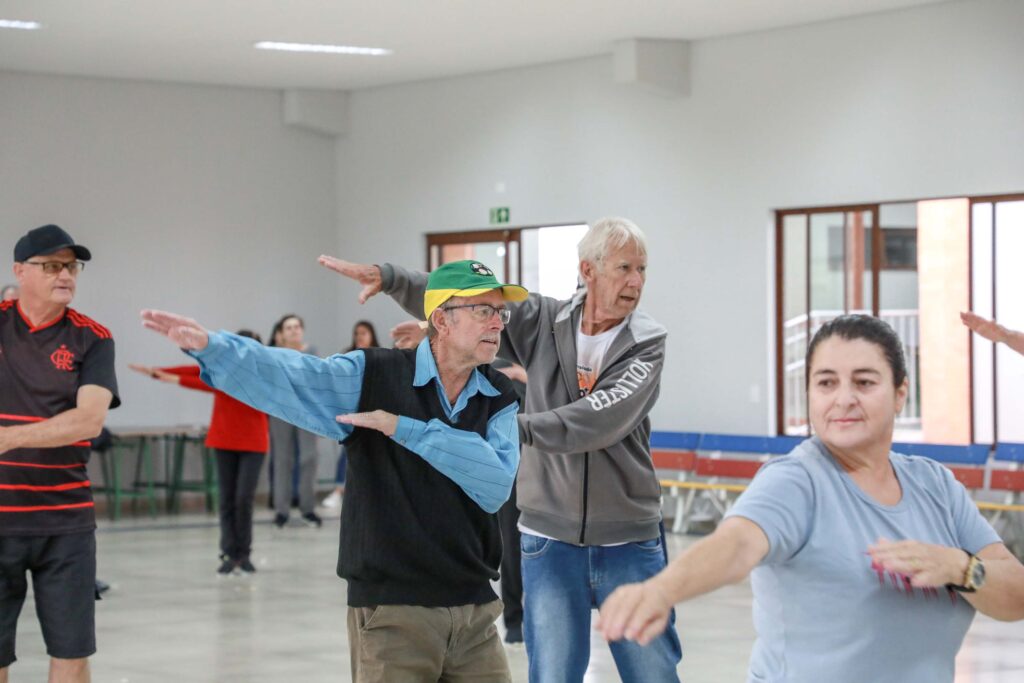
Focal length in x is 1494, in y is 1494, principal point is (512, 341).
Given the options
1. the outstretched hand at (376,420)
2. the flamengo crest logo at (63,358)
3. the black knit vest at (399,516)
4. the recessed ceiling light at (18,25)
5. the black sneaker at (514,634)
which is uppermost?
the recessed ceiling light at (18,25)

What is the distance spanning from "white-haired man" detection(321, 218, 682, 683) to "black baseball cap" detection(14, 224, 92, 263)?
106 centimetres

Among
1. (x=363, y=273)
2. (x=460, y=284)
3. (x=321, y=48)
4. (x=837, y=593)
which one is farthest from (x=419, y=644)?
(x=321, y=48)

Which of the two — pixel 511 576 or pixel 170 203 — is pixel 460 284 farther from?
pixel 170 203

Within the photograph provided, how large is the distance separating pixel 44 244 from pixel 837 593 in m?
3.34

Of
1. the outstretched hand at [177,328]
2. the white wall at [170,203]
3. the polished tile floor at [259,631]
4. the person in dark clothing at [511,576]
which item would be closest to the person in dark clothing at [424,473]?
the outstretched hand at [177,328]

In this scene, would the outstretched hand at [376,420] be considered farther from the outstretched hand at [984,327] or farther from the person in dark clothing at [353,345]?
the person in dark clothing at [353,345]

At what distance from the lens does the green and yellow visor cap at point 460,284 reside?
3.66m

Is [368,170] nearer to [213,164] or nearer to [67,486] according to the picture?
[213,164]

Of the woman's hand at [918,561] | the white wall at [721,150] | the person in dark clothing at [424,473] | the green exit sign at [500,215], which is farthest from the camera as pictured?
the green exit sign at [500,215]

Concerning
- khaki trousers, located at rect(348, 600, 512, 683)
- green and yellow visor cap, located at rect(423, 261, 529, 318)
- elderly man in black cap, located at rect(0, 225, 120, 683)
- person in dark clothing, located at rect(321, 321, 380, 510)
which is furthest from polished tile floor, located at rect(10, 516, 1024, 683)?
green and yellow visor cap, located at rect(423, 261, 529, 318)

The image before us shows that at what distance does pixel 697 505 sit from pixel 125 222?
670 centimetres

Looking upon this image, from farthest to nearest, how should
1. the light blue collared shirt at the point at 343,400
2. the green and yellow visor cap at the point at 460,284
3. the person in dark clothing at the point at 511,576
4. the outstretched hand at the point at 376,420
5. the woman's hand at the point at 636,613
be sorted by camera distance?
the person in dark clothing at the point at 511,576, the green and yellow visor cap at the point at 460,284, the outstretched hand at the point at 376,420, the light blue collared shirt at the point at 343,400, the woman's hand at the point at 636,613

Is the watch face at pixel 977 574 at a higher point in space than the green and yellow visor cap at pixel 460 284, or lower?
lower

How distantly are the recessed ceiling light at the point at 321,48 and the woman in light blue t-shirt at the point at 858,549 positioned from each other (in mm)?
12135
